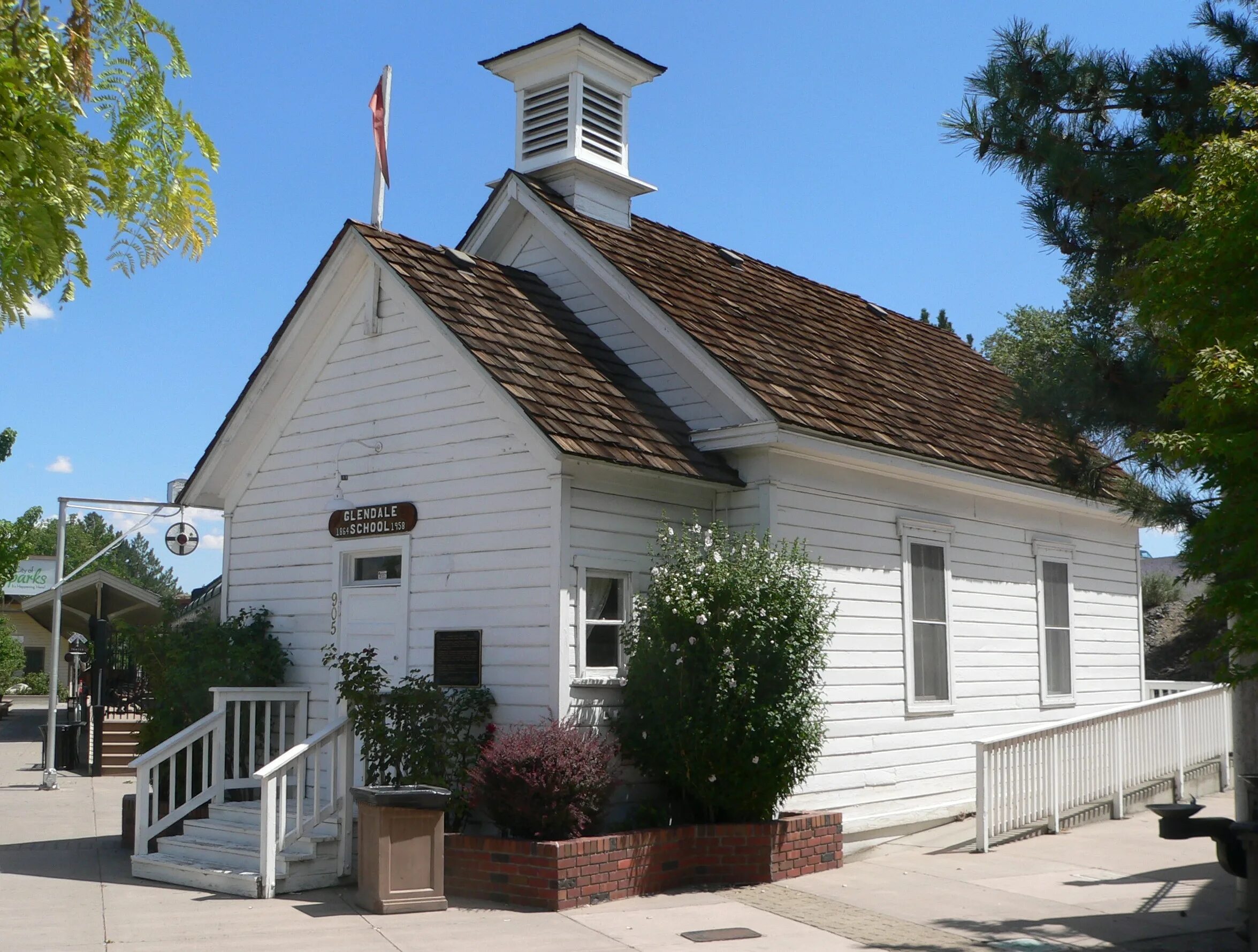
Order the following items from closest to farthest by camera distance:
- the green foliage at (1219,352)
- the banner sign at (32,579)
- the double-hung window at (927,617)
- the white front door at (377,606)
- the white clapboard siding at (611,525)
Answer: the green foliage at (1219,352)
the white clapboard siding at (611,525)
the white front door at (377,606)
the double-hung window at (927,617)
the banner sign at (32,579)

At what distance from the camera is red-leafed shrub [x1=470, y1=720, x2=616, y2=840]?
9.83 metres

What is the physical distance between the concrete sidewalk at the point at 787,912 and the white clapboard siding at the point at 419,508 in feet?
7.30

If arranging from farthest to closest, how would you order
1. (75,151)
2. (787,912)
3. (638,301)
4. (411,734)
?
1. (638,301)
2. (411,734)
3. (787,912)
4. (75,151)

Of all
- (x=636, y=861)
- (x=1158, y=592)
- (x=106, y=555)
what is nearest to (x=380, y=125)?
(x=636, y=861)

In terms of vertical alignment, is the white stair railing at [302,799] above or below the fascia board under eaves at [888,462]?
below

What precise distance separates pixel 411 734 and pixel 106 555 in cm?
8918

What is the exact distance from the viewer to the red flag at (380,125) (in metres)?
14.4

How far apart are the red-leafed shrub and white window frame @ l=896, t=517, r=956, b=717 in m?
4.59

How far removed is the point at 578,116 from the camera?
1523 centimetres

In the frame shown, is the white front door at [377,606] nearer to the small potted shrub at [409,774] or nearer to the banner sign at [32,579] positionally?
the small potted shrub at [409,774]

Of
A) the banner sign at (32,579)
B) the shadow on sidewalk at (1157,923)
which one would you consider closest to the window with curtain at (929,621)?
the shadow on sidewalk at (1157,923)

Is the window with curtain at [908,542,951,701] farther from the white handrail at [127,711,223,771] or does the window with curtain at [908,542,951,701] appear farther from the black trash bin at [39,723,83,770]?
the black trash bin at [39,723,83,770]

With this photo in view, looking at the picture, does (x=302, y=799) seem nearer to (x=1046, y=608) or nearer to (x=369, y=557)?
(x=369, y=557)

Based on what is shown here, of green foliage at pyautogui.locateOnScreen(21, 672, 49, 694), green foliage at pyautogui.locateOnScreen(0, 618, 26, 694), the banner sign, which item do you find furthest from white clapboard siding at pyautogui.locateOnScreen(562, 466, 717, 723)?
green foliage at pyautogui.locateOnScreen(21, 672, 49, 694)
